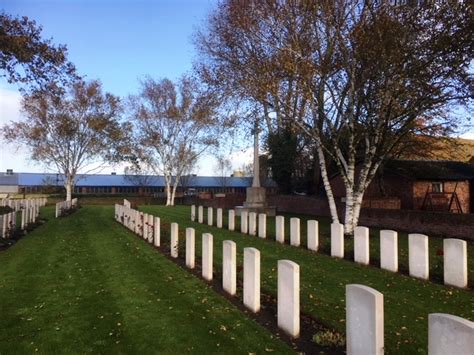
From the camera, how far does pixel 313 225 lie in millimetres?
13859

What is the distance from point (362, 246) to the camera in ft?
38.7

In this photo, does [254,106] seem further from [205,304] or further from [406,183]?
[406,183]

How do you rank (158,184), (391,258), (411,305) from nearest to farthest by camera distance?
1. (411,305)
2. (391,258)
3. (158,184)

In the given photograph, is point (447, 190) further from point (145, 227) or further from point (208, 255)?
point (208, 255)

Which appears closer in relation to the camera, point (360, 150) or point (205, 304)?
point (205, 304)

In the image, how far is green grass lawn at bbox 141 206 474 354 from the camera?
6316mm

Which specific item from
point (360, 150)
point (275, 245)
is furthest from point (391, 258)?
point (360, 150)

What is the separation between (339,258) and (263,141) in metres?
27.8

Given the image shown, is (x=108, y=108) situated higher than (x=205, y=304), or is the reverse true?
(x=108, y=108)

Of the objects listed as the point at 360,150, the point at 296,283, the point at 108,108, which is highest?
the point at 108,108

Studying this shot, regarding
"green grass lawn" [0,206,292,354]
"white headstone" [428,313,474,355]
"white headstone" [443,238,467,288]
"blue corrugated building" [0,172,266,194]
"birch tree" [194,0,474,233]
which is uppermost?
"birch tree" [194,0,474,233]

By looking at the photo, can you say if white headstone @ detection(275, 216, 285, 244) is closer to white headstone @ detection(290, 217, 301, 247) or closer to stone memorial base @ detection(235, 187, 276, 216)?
white headstone @ detection(290, 217, 301, 247)

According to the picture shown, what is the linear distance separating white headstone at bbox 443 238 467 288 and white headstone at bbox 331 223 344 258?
3330mm

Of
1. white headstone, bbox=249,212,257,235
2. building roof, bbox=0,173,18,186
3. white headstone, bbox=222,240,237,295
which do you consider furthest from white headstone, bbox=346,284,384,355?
building roof, bbox=0,173,18,186
